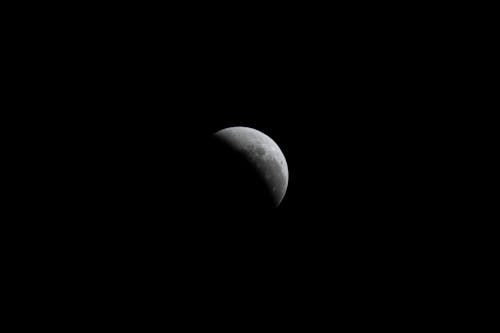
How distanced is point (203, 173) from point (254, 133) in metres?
1.01

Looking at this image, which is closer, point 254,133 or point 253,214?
point 253,214

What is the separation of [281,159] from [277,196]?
55 centimetres

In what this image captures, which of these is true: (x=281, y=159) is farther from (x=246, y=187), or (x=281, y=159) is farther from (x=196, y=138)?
(x=196, y=138)

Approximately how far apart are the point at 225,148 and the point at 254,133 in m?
0.57

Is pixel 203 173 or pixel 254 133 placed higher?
pixel 254 133

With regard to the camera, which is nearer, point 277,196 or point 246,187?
point 246,187

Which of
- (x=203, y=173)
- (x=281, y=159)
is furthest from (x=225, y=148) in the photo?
(x=281, y=159)

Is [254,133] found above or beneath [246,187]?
above

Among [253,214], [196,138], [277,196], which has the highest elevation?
[196,138]

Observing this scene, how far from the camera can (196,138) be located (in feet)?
20.1

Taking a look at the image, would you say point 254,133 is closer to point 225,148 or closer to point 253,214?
point 225,148

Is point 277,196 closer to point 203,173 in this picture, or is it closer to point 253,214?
point 253,214

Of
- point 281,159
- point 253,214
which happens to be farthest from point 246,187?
point 281,159

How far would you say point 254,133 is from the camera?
6.14 meters
